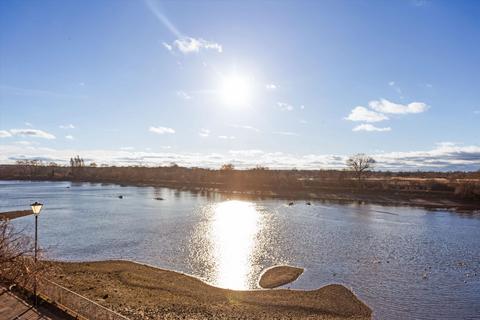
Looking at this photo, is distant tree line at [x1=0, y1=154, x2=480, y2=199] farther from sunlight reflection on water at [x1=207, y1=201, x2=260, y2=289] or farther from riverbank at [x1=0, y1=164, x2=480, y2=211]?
sunlight reflection on water at [x1=207, y1=201, x2=260, y2=289]

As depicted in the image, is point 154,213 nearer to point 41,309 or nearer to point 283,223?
point 283,223

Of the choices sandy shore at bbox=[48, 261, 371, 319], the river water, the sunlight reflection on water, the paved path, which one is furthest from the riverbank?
the paved path

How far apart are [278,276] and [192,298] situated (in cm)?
855

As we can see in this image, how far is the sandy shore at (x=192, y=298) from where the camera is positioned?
72.0 ft

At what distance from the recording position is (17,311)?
1620 cm

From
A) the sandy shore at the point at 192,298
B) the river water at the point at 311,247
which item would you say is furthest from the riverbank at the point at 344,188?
the sandy shore at the point at 192,298

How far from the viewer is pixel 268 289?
2725 cm

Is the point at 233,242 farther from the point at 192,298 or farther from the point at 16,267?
the point at 16,267

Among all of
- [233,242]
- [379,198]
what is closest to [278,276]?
[233,242]

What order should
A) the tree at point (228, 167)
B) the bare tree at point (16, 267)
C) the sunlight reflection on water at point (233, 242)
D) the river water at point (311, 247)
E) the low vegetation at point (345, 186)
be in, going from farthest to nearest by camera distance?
the tree at point (228, 167)
the low vegetation at point (345, 186)
the sunlight reflection on water at point (233, 242)
the river water at point (311, 247)
the bare tree at point (16, 267)

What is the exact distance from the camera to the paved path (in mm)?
15720

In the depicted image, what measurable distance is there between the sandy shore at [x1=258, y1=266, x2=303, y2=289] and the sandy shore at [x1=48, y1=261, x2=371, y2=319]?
1537 millimetres

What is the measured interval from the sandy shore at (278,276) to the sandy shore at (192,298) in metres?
1.54

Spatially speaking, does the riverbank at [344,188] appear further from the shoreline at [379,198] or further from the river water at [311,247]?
the river water at [311,247]
